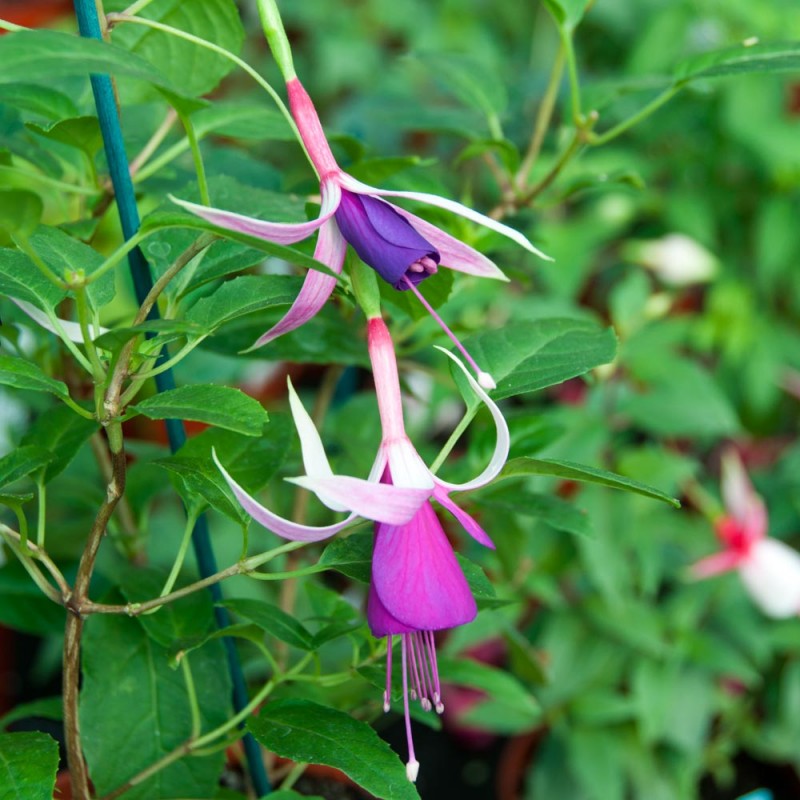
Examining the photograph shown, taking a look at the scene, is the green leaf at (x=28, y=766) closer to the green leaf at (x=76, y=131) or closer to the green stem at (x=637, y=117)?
the green leaf at (x=76, y=131)

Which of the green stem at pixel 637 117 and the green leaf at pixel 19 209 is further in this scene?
the green stem at pixel 637 117

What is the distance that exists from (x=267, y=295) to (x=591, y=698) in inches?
29.9

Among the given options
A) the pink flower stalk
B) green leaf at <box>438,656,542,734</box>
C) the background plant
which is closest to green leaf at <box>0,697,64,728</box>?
the background plant

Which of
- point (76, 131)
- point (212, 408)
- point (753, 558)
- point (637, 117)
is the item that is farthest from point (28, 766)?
point (753, 558)

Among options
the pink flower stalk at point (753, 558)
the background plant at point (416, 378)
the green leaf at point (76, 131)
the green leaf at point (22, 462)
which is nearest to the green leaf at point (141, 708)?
the background plant at point (416, 378)

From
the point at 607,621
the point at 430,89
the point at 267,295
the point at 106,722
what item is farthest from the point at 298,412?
the point at 430,89

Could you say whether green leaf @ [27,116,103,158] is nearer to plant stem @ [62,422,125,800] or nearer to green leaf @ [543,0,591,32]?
plant stem @ [62,422,125,800]

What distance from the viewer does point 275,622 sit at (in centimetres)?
42

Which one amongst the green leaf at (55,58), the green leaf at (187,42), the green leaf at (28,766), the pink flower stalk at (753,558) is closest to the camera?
the green leaf at (55,58)

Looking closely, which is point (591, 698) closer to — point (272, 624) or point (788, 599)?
point (788, 599)

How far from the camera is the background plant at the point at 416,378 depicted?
1.25 feet

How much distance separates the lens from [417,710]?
500 millimetres

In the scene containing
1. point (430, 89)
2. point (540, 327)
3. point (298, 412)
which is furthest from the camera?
point (430, 89)

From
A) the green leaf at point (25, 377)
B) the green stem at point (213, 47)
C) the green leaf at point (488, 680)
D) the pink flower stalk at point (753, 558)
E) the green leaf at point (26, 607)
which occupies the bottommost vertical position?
the pink flower stalk at point (753, 558)
